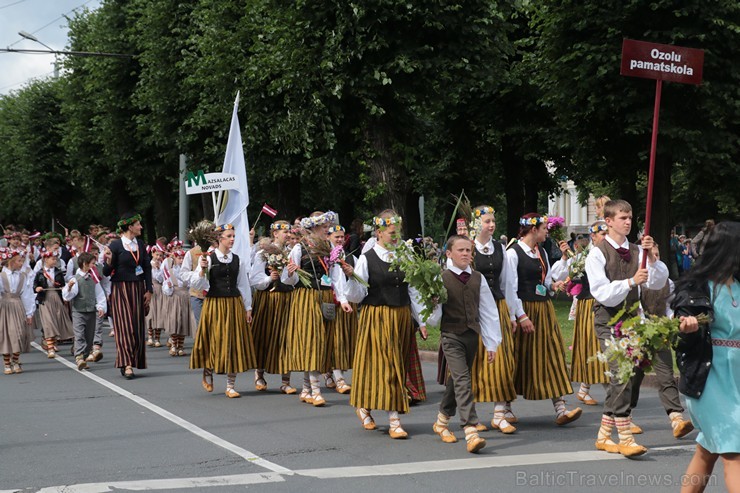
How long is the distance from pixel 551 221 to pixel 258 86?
14.4 meters

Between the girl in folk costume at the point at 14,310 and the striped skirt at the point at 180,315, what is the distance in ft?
9.31

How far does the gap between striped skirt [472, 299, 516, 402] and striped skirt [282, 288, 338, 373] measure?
2682 mm

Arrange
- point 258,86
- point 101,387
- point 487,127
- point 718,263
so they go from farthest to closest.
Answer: point 487,127 < point 258,86 < point 101,387 < point 718,263

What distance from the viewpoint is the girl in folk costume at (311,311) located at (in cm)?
1155

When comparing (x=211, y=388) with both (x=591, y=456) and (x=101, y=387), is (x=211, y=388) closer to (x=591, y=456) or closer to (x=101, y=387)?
(x=101, y=387)

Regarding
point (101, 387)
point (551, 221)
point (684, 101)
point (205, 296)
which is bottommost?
point (101, 387)

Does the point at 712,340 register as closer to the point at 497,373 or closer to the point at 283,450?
the point at 497,373

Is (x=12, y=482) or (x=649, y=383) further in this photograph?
(x=649, y=383)

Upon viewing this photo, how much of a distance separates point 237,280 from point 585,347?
4.36m

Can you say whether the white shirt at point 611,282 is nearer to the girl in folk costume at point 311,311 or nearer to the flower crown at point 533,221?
the flower crown at point 533,221

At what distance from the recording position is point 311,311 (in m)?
11.9

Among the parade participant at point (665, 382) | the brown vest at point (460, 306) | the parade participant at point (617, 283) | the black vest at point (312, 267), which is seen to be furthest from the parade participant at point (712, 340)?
the black vest at point (312, 267)

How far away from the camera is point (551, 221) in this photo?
11.0m

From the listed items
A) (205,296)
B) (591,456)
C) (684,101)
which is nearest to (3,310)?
(205,296)
